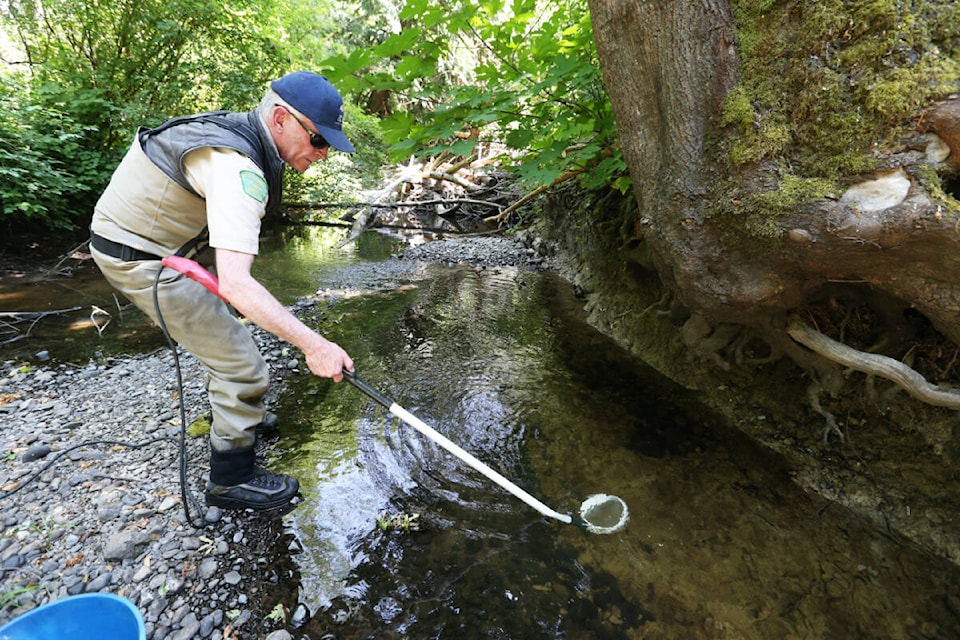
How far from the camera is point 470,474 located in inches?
128

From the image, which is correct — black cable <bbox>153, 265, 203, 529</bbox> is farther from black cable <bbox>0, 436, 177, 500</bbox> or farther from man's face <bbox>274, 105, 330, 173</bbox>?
man's face <bbox>274, 105, 330, 173</bbox>

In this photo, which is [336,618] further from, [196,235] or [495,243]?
[495,243]

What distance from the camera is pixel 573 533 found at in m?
2.75

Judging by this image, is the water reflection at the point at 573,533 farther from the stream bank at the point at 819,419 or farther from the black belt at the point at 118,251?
the black belt at the point at 118,251

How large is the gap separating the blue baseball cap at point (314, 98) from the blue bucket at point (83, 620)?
220cm

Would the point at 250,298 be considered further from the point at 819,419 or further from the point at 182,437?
the point at 819,419

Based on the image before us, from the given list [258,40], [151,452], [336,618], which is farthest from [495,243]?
[336,618]

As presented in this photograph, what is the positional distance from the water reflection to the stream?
0.01 m

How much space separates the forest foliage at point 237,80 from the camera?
3.55 m

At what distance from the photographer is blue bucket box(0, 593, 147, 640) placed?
1.61 meters

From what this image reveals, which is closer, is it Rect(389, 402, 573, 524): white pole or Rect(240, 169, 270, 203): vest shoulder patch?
Rect(240, 169, 270, 203): vest shoulder patch

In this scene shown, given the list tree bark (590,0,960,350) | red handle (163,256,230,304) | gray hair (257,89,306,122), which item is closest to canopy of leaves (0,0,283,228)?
red handle (163,256,230,304)

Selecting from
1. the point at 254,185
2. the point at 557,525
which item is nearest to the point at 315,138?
the point at 254,185

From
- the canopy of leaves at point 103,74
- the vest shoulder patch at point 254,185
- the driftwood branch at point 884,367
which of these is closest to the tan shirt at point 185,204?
the vest shoulder patch at point 254,185
